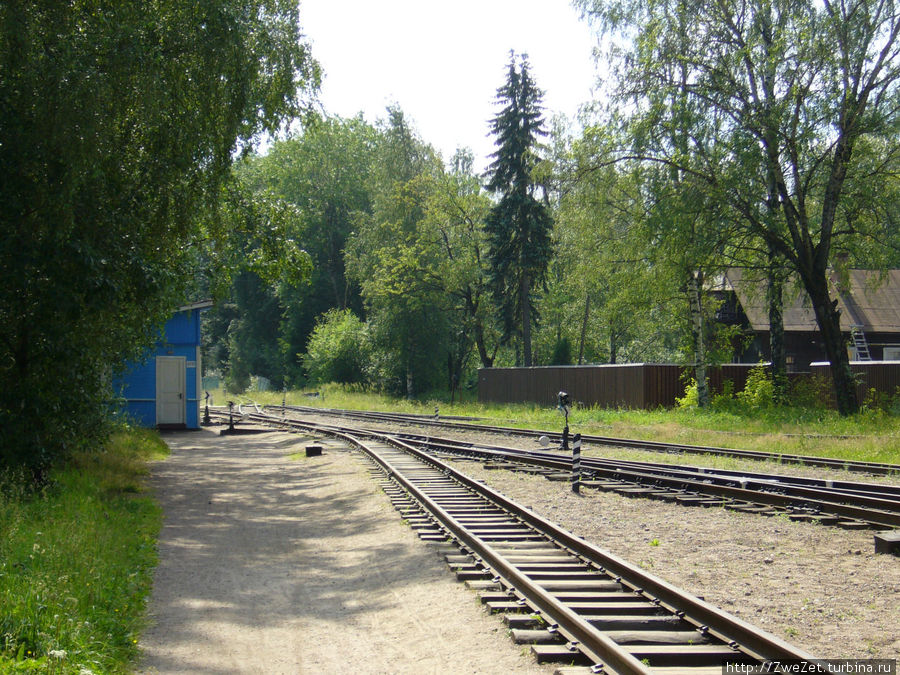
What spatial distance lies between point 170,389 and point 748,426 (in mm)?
20300

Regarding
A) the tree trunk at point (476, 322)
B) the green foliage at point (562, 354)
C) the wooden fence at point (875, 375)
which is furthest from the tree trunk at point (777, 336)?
the tree trunk at point (476, 322)

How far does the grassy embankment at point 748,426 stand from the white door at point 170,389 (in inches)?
458

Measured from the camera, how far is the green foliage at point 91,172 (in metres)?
12.4

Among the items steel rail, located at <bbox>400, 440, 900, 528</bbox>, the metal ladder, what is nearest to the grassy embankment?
steel rail, located at <bbox>400, 440, 900, 528</bbox>

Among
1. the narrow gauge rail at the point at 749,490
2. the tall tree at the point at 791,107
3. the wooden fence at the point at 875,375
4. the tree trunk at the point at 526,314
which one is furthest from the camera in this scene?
the tree trunk at the point at 526,314

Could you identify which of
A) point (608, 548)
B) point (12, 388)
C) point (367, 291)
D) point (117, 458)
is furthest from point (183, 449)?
point (367, 291)

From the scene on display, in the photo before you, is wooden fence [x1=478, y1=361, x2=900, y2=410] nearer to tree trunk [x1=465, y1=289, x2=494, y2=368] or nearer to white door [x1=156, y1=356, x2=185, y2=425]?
tree trunk [x1=465, y1=289, x2=494, y2=368]

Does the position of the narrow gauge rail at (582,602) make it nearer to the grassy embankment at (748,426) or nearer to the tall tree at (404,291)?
the grassy embankment at (748,426)

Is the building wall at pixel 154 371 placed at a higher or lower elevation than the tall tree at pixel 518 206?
lower

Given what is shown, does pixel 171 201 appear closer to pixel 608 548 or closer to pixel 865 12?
pixel 608 548

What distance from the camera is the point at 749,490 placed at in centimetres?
1254

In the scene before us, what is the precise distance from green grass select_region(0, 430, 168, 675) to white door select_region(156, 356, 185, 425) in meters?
15.1

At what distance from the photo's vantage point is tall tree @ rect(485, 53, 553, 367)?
43219mm

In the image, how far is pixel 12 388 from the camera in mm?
13258
